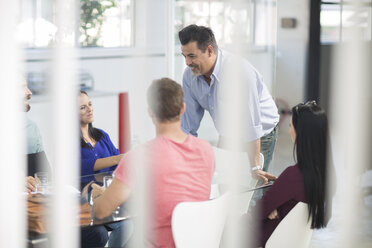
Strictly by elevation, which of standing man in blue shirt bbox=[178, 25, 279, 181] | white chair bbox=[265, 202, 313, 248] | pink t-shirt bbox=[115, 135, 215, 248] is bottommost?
white chair bbox=[265, 202, 313, 248]

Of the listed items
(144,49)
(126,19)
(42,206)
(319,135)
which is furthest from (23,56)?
(319,135)

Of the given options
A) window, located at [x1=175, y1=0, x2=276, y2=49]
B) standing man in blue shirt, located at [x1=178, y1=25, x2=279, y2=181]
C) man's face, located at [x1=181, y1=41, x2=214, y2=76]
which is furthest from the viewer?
man's face, located at [x1=181, y1=41, x2=214, y2=76]

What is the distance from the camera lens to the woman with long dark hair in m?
2.21

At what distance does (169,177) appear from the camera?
2057 millimetres

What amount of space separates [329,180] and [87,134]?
5.66ft

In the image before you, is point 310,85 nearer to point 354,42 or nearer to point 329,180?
point 354,42

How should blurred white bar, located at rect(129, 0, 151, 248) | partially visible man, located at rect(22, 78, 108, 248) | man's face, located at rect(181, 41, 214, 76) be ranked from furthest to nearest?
partially visible man, located at rect(22, 78, 108, 248)
man's face, located at rect(181, 41, 214, 76)
blurred white bar, located at rect(129, 0, 151, 248)

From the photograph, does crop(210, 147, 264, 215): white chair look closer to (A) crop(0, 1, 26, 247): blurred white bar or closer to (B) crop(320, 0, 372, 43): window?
(B) crop(320, 0, 372, 43): window

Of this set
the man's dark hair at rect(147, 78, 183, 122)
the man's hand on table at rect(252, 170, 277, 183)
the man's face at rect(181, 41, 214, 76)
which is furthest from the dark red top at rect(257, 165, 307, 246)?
the man's face at rect(181, 41, 214, 76)

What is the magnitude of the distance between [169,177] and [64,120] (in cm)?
55

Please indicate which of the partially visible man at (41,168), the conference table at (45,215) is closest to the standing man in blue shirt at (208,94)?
the conference table at (45,215)

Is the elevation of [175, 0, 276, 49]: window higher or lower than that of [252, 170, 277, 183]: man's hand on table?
higher

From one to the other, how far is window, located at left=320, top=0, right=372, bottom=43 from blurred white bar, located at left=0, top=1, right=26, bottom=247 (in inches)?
32.1

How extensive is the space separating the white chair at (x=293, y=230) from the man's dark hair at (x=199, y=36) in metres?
0.87
